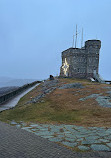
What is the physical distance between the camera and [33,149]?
5.82 m

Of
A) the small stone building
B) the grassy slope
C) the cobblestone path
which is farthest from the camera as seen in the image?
the small stone building

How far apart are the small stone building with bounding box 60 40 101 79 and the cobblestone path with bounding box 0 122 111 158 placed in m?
44.1

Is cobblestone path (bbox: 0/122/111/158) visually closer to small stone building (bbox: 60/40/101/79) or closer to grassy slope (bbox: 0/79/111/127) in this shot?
grassy slope (bbox: 0/79/111/127)

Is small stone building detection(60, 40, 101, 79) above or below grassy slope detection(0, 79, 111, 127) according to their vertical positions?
above

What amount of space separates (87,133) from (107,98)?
9.10 metres

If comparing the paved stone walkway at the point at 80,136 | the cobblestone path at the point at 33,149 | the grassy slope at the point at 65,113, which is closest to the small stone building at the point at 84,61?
the grassy slope at the point at 65,113

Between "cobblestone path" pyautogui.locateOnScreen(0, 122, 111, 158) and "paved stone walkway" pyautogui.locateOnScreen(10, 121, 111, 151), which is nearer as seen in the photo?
"cobblestone path" pyautogui.locateOnScreen(0, 122, 111, 158)

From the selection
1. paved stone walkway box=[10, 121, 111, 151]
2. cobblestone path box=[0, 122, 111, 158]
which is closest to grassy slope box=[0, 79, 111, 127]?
paved stone walkway box=[10, 121, 111, 151]

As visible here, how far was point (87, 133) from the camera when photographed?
305 inches

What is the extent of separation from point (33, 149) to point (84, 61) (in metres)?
47.6

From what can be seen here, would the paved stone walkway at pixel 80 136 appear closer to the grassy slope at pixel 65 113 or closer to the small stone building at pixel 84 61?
the grassy slope at pixel 65 113

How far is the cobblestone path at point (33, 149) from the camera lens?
5.35 meters

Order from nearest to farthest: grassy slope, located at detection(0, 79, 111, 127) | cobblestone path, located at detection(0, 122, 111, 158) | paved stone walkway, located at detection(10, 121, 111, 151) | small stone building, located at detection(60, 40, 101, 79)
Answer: cobblestone path, located at detection(0, 122, 111, 158)
paved stone walkway, located at detection(10, 121, 111, 151)
grassy slope, located at detection(0, 79, 111, 127)
small stone building, located at detection(60, 40, 101, 79)

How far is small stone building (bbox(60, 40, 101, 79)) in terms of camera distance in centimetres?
5028
